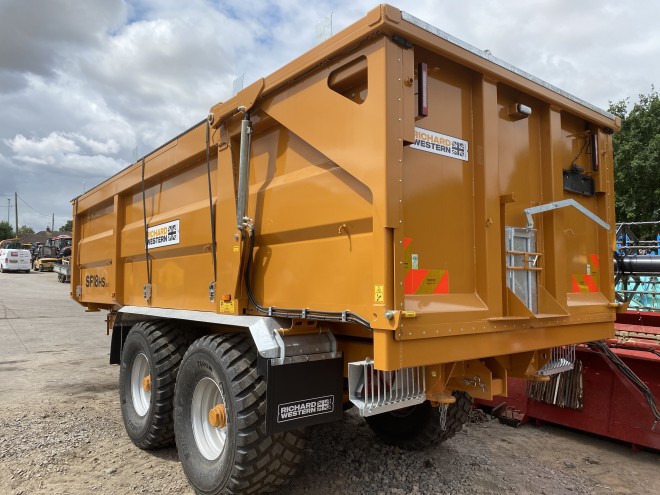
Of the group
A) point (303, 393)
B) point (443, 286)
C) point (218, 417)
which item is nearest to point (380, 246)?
point (443, 286)

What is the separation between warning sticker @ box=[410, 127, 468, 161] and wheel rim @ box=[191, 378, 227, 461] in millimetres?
2151

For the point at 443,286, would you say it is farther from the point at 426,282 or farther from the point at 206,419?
the point at 206,419

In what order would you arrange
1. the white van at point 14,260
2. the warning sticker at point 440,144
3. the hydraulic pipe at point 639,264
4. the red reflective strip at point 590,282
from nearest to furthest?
the warning sticker at point 440,144 → the red reflective strip at point 590,282 → the hydraulic pipe at point 639,264 → the white van at point 14,260

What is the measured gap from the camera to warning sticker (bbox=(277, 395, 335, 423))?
2865 millimetres

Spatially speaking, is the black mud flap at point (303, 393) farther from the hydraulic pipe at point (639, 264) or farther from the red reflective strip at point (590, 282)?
the hydraulic pipe at point (639, 264)

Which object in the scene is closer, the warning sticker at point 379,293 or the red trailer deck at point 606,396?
the warning sticker at point 379,293

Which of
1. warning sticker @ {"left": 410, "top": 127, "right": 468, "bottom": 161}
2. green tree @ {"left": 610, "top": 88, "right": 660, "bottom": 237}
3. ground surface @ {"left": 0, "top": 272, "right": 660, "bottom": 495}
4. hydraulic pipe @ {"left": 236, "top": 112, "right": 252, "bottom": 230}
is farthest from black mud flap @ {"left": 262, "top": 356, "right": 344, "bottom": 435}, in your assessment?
green tree @ {"left": 610, "top": 88, "right": 660, "bottom": 237}

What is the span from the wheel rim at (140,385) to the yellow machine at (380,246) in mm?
474

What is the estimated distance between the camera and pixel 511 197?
3.08 meters

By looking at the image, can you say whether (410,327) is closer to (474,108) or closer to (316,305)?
(316,305)

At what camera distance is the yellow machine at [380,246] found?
259cm

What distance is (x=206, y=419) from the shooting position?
12.0 feet

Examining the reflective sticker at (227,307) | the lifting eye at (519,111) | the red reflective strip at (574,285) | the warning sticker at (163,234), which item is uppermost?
the lifting eye at (519,111)

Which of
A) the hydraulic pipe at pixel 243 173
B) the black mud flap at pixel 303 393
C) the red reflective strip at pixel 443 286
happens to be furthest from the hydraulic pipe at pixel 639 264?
the hydraulic pipe at pixel 243 173
